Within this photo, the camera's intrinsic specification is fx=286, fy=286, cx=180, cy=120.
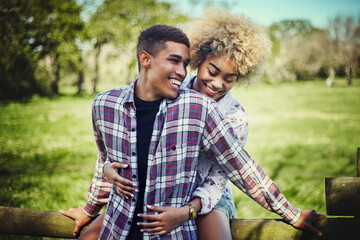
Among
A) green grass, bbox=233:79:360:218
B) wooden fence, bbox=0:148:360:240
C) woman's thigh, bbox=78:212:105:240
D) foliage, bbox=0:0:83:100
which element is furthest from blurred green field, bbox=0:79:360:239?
foliage, bbox=0:0:83:100

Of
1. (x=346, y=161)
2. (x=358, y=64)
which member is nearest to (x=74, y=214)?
(x=346, y=161)

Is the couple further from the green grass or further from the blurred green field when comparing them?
the blurred green field

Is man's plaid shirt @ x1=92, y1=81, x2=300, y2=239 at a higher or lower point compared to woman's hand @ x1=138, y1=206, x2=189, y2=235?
higher

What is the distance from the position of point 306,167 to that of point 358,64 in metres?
49.1

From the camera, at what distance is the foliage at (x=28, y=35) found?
12.7 m

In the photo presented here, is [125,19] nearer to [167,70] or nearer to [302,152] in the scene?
[302,152]

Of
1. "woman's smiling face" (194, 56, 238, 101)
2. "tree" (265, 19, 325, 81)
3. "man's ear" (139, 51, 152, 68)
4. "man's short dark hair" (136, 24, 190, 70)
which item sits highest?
"man's short dark hair" (136, 24, 190, 70)

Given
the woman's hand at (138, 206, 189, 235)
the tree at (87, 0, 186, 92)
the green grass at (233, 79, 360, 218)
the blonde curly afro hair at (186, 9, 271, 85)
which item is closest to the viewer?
the woman's hand at (138, 206, 189, 235)

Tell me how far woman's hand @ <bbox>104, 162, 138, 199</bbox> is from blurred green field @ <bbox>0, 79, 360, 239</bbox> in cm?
235

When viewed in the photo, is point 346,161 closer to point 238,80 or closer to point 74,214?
point 238,80

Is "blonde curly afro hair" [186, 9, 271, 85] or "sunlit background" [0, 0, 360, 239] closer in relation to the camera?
"blonde curly afro hair" [186, 9, 271, 85]

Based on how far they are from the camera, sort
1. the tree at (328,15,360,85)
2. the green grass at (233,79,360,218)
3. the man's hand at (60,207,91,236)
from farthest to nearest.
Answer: the tree at (328,15,360,85) → the green grass at (233,79,360,218) → the man's hand at (60,207,91,236)

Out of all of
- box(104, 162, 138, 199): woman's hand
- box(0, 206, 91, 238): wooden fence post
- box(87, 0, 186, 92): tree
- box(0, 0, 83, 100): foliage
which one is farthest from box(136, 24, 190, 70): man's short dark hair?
box(87, 0, 186, 92): tree

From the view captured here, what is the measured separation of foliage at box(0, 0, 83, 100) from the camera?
41.6 feet
